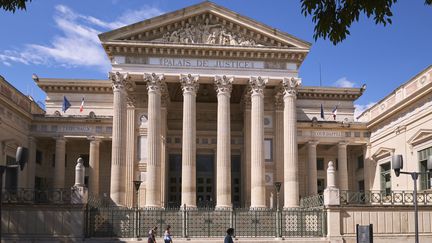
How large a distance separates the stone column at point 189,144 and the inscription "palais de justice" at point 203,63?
99 cm

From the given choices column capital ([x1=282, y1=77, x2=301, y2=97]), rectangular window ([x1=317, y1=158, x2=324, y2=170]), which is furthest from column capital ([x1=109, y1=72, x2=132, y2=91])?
rectangular window ([x1=317, y1=158, x2=324, y2=170])

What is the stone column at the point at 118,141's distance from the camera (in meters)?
34.1

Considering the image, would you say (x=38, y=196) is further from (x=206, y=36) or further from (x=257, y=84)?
(x=257, y=84)

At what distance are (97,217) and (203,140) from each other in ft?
59.1

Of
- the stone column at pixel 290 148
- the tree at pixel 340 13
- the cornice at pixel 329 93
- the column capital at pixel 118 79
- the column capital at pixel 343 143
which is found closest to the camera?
the tree at pixel 340 13

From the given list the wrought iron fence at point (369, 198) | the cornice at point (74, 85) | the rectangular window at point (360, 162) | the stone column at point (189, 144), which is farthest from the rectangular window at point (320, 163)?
the cornice at point (74, 85)

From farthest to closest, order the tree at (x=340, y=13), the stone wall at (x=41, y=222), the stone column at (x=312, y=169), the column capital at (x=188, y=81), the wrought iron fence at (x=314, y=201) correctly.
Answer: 1. the stone column at (x=312, y=169)
2. the column capital at (x=188, y=81)
3. the wrought iron fence at (x=314, y=201)
4. the stone wall at (x=41, y=222)
5. the tree at (x=340, y=13)

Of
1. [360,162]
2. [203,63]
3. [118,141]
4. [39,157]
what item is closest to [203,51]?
[203,63]

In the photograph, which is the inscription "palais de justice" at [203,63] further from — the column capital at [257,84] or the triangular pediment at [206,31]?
the triangular pediment at [206,31]

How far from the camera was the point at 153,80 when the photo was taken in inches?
1404

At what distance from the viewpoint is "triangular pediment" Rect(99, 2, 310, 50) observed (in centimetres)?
3591

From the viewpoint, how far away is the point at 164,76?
35.8m

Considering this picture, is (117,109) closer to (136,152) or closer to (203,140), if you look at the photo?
(136,152)

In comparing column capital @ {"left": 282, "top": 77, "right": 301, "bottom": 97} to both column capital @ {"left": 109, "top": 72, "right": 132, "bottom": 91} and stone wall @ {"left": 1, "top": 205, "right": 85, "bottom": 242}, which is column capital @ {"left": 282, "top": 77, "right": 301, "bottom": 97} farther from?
stone wall @ {"left": 1, "top": 205, "right": 85, "bottom": 242}
